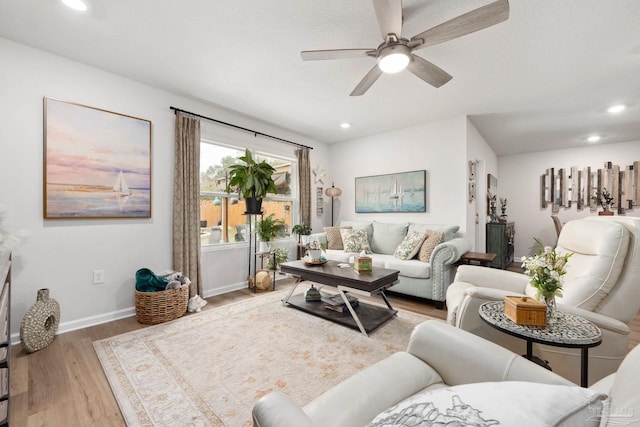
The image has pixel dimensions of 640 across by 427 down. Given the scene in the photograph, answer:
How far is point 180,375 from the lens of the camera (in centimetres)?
184

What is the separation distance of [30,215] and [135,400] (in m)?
2.00

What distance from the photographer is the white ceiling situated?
1891mm

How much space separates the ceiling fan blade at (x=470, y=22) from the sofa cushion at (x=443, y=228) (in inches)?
98.0

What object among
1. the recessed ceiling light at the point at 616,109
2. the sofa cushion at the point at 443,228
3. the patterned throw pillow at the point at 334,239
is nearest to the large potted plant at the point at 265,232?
the patterned throw pillow at the point at 334,239

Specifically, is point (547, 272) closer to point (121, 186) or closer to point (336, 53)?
point (336, 53)

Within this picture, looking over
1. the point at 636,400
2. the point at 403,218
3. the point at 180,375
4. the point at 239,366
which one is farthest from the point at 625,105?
the point at 180,375

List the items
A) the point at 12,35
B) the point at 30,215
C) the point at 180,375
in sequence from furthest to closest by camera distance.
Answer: the point at 30,215 → the point at 12,35 → the point at 180,375

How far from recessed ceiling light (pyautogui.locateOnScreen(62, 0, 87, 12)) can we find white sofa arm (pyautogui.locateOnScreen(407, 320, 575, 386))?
298cm

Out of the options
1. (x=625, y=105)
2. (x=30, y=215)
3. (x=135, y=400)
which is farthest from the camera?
(x=625, y=105)

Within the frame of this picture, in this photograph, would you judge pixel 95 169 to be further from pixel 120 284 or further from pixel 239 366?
pixel 239 366

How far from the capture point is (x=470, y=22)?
5.28 feet

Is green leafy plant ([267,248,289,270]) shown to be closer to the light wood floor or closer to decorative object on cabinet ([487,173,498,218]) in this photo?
the light wood floor

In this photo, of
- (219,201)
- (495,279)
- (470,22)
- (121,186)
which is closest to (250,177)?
(219,201)

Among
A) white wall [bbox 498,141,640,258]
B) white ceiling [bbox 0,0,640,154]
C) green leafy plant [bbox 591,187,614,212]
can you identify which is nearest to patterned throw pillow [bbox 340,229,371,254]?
white ceiling [bbox 0,0,640,154]
